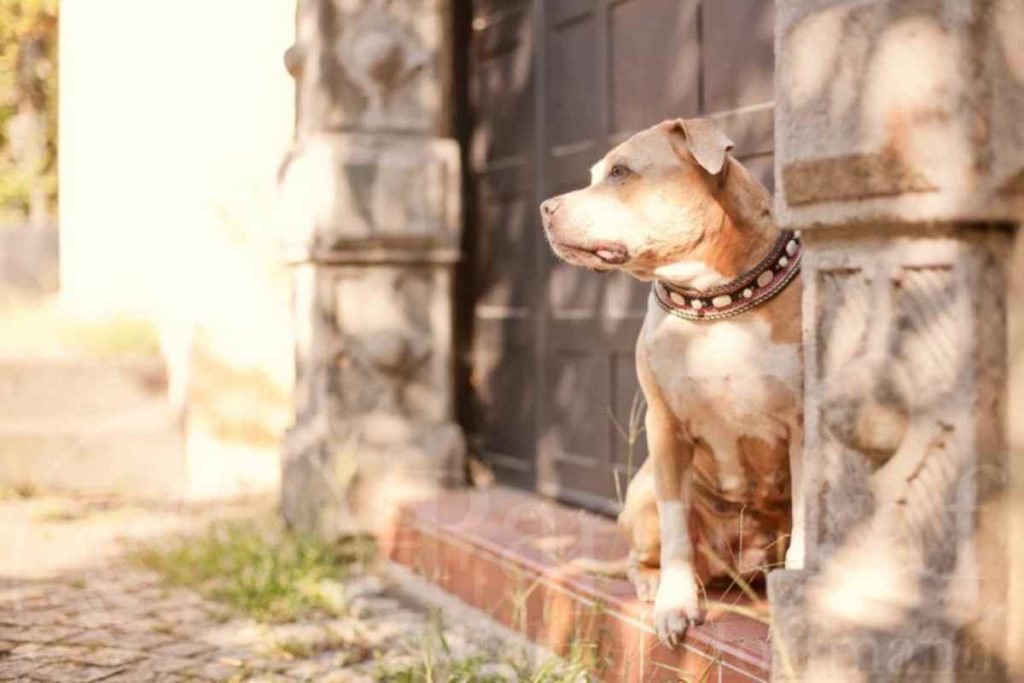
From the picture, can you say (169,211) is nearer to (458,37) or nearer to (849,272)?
(458,37)

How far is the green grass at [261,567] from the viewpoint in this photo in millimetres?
4926

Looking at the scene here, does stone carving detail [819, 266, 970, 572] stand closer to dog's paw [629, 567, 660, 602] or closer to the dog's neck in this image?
the dog's neck

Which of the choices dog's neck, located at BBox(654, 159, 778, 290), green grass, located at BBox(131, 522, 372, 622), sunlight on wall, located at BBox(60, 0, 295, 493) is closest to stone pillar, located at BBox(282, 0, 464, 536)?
green grass, located at BBox(131, 522, 372, 622)

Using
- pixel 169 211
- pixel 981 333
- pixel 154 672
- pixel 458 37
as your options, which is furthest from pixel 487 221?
pixel 981 333

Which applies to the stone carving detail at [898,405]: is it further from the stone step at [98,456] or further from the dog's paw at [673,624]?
the stone step at [98,456]

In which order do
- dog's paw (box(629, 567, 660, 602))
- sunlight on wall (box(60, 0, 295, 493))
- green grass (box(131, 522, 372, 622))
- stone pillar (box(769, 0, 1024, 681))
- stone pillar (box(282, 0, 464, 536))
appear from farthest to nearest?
sunlight on wall (box(60, 0, 295, 493))
stone pillar (box(282, 0, 464, 536))
green grass (box(131, 522, 372, 622))
dog's paw (box(629, 567, 660, 602))
stone pillar (box(769, 0, 1024, 681))

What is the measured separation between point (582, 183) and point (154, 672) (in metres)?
2.61

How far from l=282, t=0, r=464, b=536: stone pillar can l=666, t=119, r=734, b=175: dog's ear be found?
9.38 ft

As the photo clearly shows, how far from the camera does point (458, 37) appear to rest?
653 centimetres

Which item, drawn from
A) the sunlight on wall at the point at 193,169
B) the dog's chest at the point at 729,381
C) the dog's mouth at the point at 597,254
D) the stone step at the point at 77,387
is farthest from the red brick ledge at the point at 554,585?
the stone step at the point at 77,387

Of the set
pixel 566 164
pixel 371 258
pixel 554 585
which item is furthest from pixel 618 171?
pixel 371 258

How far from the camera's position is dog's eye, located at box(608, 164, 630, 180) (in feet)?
10.5

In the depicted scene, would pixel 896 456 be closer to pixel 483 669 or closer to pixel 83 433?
pixel 483 669

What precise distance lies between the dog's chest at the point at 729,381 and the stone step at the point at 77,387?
625 cm
